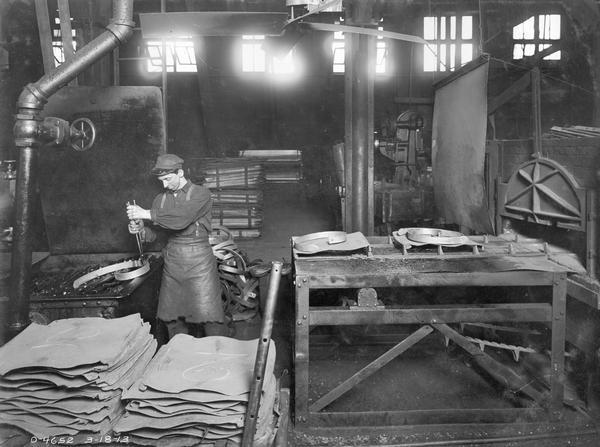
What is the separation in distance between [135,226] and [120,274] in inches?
21.0

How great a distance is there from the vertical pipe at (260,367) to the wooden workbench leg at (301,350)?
4.02 feet

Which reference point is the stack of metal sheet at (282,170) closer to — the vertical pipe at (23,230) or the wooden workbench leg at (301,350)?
the vertical pipe at (23,230)

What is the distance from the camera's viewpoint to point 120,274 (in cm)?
486

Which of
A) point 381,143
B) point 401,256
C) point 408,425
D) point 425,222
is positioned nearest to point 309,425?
point 408,425

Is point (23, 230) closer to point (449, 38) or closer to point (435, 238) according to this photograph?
point (435, 238)

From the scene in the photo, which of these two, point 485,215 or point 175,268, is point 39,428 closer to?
point 175,268

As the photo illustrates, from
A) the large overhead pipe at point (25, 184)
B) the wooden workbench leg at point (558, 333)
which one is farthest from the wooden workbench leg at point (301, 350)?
the large overhead pipe at point (25, 184)

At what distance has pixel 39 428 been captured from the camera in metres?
1.98

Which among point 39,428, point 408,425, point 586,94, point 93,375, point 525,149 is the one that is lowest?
point 408,425

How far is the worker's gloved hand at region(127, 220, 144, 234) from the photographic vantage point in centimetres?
467

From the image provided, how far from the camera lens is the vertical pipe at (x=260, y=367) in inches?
78.6

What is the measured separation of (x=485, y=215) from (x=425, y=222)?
3502mm

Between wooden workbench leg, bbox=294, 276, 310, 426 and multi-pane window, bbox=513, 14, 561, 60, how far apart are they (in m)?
12.6

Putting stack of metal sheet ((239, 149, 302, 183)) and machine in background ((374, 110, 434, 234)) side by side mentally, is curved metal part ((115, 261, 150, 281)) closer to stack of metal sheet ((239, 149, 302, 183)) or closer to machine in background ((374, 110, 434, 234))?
machine in background ((374, 110, 434, 234))
